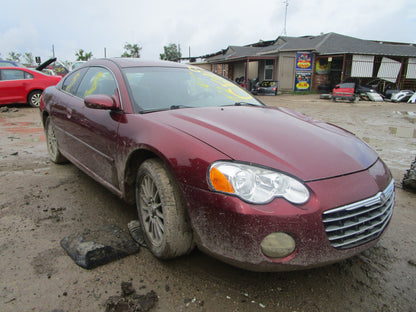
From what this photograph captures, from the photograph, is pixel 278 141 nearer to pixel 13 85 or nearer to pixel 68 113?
pixel 68 113

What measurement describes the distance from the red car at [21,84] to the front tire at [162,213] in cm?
985

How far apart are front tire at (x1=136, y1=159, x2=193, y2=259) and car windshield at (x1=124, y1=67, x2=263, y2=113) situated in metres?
0.63

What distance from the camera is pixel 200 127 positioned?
2039 mm

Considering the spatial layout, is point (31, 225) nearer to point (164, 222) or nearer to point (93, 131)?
point (93, 131)

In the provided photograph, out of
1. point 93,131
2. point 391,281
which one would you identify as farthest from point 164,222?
point 391,281

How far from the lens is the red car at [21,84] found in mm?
9898

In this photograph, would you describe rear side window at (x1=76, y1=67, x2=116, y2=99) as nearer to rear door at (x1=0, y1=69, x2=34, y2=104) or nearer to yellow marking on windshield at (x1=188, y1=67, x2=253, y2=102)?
yellow marking on windshield at (x1=188, y1=67, x2=253, y2=102)

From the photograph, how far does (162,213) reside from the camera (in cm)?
205

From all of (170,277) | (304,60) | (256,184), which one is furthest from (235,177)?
(304,60)

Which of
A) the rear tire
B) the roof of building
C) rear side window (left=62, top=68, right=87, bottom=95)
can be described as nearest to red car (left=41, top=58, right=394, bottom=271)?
rear side window (left=62, top=68, right=87, bottom=95)

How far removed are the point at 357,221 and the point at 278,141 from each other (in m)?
0.66

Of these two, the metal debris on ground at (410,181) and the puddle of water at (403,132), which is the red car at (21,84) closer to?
the metal debris on ground at (410,181)

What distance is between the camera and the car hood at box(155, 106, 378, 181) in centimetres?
174

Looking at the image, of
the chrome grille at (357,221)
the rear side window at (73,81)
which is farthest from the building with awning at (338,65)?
the chrome grille at (357,221)
